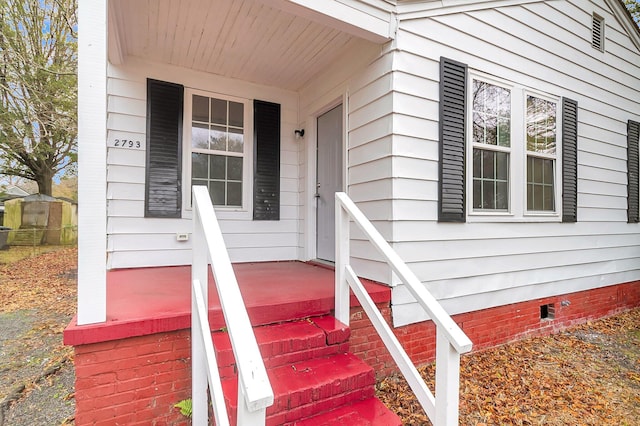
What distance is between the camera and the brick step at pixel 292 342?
189 cm

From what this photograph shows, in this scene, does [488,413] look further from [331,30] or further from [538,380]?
[331,30]

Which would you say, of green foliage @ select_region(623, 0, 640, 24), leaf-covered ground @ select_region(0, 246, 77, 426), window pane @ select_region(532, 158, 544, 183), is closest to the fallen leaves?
leaf-covered ground @ select_region(0, 246, 77, 426)

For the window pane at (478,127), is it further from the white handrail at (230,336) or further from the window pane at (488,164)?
the white handrail at (230,336)

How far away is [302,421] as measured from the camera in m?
1.77

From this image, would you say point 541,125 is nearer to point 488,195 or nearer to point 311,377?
point 488,195

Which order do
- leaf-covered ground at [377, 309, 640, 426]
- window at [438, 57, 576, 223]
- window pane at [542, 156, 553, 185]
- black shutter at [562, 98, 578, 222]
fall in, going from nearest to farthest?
leaf-covered ground at [377, 309, 640, 426], window at [438, 57, 576, 223], window pane at [542, 156, 553, 185], black shutter at [562, 98, 578, 222]

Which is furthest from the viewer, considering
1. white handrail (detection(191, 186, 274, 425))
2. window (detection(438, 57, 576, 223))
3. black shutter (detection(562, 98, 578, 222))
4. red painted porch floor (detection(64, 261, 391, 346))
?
Answer: black shutter (detection(562, 98, 578, 222))

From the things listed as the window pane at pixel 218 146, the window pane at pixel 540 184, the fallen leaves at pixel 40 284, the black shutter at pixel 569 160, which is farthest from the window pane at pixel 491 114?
the fallen leaves at pixel 40 284

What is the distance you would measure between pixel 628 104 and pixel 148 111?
6.71 metres

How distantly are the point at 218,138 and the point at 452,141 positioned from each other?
277cm

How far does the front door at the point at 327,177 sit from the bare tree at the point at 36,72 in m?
7.16

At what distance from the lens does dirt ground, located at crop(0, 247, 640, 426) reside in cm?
234

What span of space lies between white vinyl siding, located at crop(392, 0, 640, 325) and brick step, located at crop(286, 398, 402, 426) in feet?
3.52

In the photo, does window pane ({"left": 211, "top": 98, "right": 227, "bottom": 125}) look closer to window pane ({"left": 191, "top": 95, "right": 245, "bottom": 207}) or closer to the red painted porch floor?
window pane ({"left": 191, "top": 95, "right": 245, "bottom": 207})
